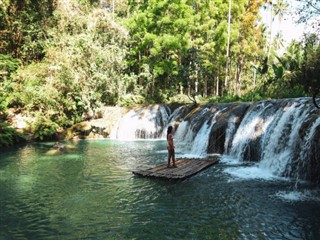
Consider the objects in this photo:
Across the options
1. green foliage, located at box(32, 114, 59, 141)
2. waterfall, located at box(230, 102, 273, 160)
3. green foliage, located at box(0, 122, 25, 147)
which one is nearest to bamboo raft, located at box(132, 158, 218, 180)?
waterfall, located at box(230, 102, 273, 160)

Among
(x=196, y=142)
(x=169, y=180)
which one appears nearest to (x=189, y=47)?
(x=196, y=142)

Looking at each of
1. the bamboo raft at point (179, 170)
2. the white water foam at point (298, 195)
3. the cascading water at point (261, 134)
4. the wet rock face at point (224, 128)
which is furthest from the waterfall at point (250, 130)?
the white water foam at point (298, 195)

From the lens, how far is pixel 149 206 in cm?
747

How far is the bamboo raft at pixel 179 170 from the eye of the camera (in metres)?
9.95

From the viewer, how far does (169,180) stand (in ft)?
32.2

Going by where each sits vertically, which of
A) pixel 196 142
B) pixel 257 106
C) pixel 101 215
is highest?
pixel 257 106

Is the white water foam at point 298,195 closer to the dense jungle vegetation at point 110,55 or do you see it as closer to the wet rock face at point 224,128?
the wet rock face at point 224,128

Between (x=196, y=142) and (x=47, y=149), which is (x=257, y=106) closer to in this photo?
(x=196, y=142)

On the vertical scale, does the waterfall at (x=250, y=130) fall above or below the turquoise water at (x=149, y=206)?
above

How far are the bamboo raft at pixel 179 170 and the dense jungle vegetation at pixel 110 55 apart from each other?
1140cm

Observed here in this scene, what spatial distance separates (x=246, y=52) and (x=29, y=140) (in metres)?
24.5

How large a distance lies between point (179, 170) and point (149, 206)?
3.27m

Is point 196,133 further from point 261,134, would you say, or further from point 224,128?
point 261,134

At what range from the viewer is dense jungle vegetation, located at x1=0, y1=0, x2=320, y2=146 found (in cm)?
2338
